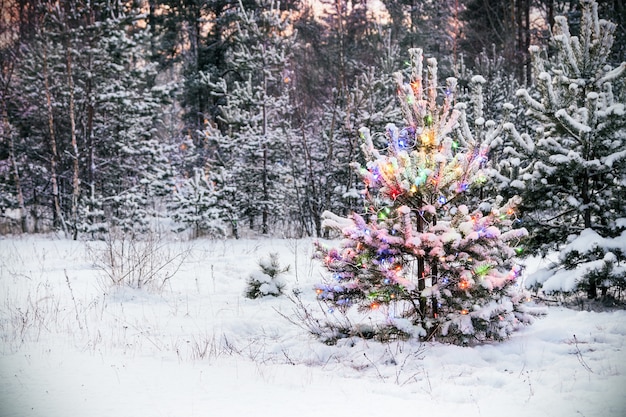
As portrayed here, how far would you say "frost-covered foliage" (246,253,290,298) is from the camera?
25.7 ft

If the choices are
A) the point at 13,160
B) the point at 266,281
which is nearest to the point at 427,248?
the point at 266,281

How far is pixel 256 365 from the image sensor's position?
15.9 ft

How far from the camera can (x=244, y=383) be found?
423 centimetres

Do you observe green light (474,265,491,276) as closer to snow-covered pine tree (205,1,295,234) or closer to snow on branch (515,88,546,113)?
snow on branch (515,88,546,113)

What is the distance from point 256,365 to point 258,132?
12344mm

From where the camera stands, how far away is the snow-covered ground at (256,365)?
3.72 metres

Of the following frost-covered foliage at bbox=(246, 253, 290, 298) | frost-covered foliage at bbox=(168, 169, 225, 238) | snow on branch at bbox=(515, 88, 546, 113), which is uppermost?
snow on branch at bbox=(515, 88, 546, 113)

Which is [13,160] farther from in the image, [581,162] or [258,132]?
[581,162]

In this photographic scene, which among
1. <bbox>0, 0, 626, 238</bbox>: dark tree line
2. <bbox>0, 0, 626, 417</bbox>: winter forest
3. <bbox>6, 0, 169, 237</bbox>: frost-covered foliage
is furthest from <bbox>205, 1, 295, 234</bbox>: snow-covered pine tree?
<bbox>6, 0, 169, 237</bbox>: frost-covered foliage

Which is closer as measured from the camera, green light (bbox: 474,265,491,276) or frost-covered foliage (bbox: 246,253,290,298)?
green light (bbox: 474,265,491,276)

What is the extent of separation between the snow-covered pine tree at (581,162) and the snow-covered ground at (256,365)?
2.33 ft

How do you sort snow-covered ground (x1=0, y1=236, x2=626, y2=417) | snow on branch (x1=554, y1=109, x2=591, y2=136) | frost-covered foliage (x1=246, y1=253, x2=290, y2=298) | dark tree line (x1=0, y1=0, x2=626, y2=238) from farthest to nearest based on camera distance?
dark tree line (x1=0, y1=0, x2=626, y2=238) → frost-covered foliage (x1=246, y1=253, x2=290, y2=298) → snow on branch (x1=554, y1=109, x2=591, y2=136) → snow-covered ground (x1=0, y1=236, x2=626, y2=417)

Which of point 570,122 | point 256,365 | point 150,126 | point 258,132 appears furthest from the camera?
point 150,126

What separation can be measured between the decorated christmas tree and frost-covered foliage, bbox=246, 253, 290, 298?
2324 mm
